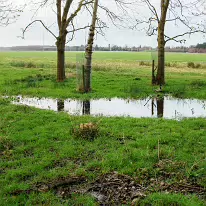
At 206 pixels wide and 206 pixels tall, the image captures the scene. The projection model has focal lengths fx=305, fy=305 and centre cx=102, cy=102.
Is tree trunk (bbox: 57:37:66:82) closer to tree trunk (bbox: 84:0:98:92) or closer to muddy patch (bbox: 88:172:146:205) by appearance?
tree trunk (bbox: 84:0:98:92)

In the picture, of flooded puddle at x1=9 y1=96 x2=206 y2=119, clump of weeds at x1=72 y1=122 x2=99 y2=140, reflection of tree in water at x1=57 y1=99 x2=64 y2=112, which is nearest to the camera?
clump of weeds at x1=72 y1=122 x2=99 y2=140

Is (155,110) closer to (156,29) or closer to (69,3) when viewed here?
(156,29)

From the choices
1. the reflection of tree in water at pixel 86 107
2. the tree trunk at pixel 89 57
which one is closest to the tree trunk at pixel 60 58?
the tree trunk at pixel 89 57

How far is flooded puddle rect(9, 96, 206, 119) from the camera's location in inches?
464

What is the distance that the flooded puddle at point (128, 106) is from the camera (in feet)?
38.7

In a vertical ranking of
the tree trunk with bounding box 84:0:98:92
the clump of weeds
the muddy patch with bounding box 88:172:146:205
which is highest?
the tree trunk with bounding box 84:0:98:92

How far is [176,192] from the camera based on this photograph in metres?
5.36

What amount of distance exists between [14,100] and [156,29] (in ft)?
32.9

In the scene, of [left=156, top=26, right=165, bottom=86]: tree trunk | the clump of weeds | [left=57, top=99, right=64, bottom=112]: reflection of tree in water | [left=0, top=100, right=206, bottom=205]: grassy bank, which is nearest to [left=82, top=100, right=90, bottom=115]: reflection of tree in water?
[left=57, top=99, right=64, bottom=112]: reflection of tree in water

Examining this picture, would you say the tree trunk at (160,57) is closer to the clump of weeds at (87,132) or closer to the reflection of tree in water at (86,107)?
the reflection of tree in water at (86,107)

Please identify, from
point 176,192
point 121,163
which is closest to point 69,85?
point 121,163

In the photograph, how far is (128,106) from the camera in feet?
43.9

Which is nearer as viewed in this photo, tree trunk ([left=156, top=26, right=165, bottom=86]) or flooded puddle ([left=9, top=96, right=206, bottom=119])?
flooded puddle ([left=9, top=96, right=206, bottom=119])

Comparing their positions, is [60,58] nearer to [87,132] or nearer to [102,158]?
[87,132]
